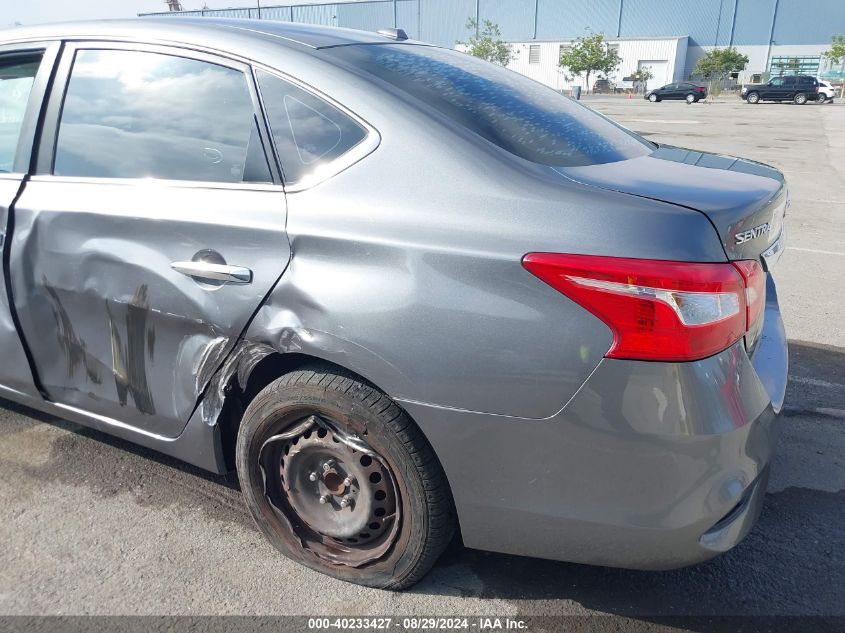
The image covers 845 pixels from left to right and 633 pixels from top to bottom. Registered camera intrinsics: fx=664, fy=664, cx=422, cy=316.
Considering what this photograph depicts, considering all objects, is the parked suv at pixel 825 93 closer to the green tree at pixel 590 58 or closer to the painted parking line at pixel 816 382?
the green tree at pixel 590 58

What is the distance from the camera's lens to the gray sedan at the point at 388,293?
166 cm

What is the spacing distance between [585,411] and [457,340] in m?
0.37

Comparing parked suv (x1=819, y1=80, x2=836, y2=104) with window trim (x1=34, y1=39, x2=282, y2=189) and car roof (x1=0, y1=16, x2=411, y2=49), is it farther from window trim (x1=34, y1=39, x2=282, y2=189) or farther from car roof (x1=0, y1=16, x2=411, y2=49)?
window trim (x1=34, y1=39, x2=282, y2=189)

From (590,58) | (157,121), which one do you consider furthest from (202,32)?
(590,58)

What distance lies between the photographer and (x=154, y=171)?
2279 millimetres

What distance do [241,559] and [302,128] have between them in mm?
1488

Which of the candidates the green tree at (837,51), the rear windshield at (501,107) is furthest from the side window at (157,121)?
the green tree at (837,51)

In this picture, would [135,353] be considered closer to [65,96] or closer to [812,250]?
[65,96]

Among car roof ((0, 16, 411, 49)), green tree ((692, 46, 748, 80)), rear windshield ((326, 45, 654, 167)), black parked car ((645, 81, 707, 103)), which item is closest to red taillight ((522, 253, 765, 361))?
rear windshield ((326, 45, 654, 167))

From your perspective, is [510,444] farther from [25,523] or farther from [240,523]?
[25,523]

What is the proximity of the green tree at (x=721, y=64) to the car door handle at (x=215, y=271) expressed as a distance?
75.3 metres

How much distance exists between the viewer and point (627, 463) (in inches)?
66.3

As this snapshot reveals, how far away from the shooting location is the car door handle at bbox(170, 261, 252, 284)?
2.01 m

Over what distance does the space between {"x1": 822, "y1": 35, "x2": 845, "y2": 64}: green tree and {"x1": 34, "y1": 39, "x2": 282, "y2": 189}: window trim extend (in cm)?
7308
